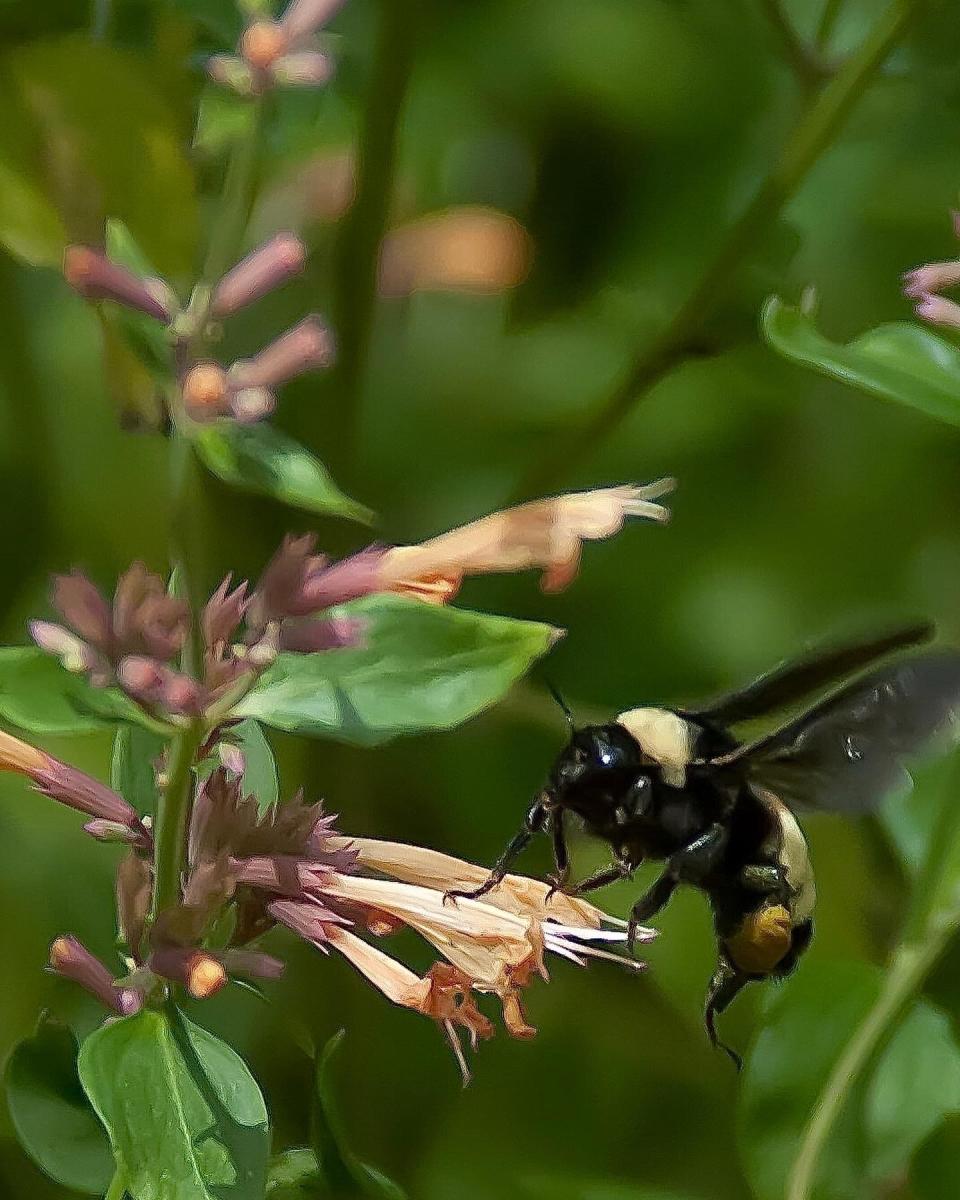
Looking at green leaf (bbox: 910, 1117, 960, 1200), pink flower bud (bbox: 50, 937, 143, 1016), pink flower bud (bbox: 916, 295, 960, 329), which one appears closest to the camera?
pink flower bud (bbox: 50, 937, 143, 1016)

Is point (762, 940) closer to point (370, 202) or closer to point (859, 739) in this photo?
point (859, 739)

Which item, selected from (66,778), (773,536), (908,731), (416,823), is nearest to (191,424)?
(66,778)

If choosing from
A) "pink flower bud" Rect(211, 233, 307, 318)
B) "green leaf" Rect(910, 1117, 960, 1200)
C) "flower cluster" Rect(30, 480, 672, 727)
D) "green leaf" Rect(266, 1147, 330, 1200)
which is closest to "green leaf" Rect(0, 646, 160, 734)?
"flower cluster" Rect(30, 480, 672, 727)

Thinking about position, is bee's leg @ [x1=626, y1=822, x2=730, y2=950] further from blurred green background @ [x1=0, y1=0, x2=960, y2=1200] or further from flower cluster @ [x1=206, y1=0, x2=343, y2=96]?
flower cluster @ [x1=206, y1=0, x2=343, y2=96]

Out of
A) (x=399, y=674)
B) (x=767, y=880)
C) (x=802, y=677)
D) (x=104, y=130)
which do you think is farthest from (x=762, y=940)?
(x=104, y=130)

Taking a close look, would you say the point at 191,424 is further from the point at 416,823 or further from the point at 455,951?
the point at 416,823
